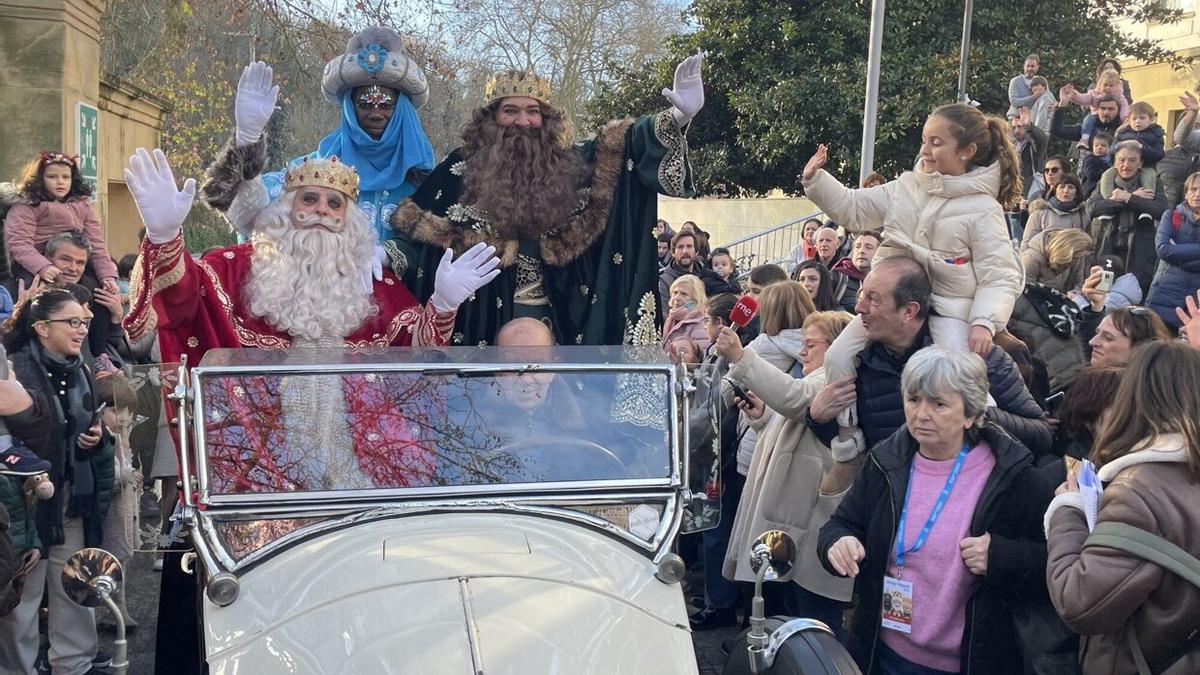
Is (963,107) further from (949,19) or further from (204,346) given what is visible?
(949,19)

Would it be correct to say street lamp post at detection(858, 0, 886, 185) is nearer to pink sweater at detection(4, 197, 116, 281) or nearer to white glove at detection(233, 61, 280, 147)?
pink sweater at detection(4, 197, 116, 281)

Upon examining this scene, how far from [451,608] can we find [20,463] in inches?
87.5

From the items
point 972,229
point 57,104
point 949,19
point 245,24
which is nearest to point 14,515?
point 972,229

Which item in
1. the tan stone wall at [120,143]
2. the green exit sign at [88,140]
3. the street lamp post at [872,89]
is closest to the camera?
the green exit sign at [88,140]

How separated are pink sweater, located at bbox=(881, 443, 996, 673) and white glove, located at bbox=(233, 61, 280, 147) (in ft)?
8.92

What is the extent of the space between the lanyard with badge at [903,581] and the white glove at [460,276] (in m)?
1.60

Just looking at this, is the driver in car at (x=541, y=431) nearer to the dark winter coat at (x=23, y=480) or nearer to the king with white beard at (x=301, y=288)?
the king with white beard at (x=301, y=288)

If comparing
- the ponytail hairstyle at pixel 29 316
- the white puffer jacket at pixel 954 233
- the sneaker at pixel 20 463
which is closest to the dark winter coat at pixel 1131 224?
the white puffer jacket at pixel 954 233

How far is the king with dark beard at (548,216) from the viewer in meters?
4.96

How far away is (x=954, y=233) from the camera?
175 inches

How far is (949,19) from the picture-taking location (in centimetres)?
1712

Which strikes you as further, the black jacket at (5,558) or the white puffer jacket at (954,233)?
the white puffer jacket at (954,233)

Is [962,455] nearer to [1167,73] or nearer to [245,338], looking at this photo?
[245,338]

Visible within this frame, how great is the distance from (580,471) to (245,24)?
31.5ft
